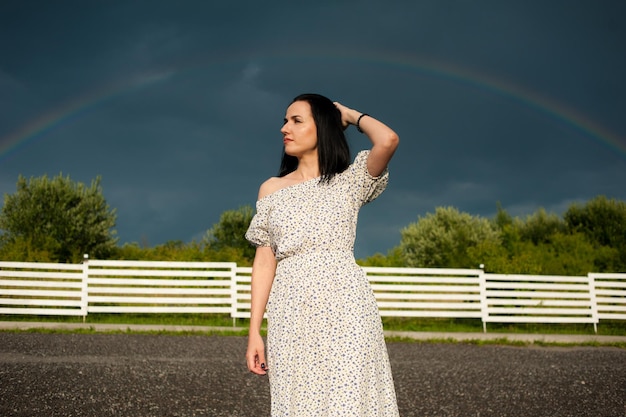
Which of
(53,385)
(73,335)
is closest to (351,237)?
(53,385)

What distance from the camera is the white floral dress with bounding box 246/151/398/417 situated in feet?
6.45

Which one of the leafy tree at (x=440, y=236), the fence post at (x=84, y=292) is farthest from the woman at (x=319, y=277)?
the leafy tree at (x=440, y=236)

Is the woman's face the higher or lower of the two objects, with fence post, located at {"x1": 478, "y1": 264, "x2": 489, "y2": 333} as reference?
higher

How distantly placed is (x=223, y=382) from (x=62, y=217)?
18197 millimetres

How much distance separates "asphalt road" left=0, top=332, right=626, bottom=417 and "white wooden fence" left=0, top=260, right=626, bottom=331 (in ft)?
14.7

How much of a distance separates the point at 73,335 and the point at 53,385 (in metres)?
4.97

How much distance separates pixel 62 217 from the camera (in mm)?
21797

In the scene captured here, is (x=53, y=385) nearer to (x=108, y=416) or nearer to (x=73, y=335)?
(x=108, y=416)

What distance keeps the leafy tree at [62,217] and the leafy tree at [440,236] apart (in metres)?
14.9

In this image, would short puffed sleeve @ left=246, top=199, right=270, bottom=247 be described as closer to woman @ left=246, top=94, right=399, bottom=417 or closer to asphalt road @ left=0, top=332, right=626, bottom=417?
woman @ left=246, top=94, right=399, bottom=417

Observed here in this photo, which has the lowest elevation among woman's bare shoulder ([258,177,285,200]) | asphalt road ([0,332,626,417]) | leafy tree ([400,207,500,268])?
asphalt road ([0,332,626,417])

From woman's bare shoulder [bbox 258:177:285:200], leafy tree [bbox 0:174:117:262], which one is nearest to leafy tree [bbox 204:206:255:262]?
leafy tree [bbox 0:174:117:262]

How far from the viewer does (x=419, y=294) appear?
14.1 metres

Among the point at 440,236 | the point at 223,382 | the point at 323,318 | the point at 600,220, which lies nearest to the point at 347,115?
the point at 323,318
